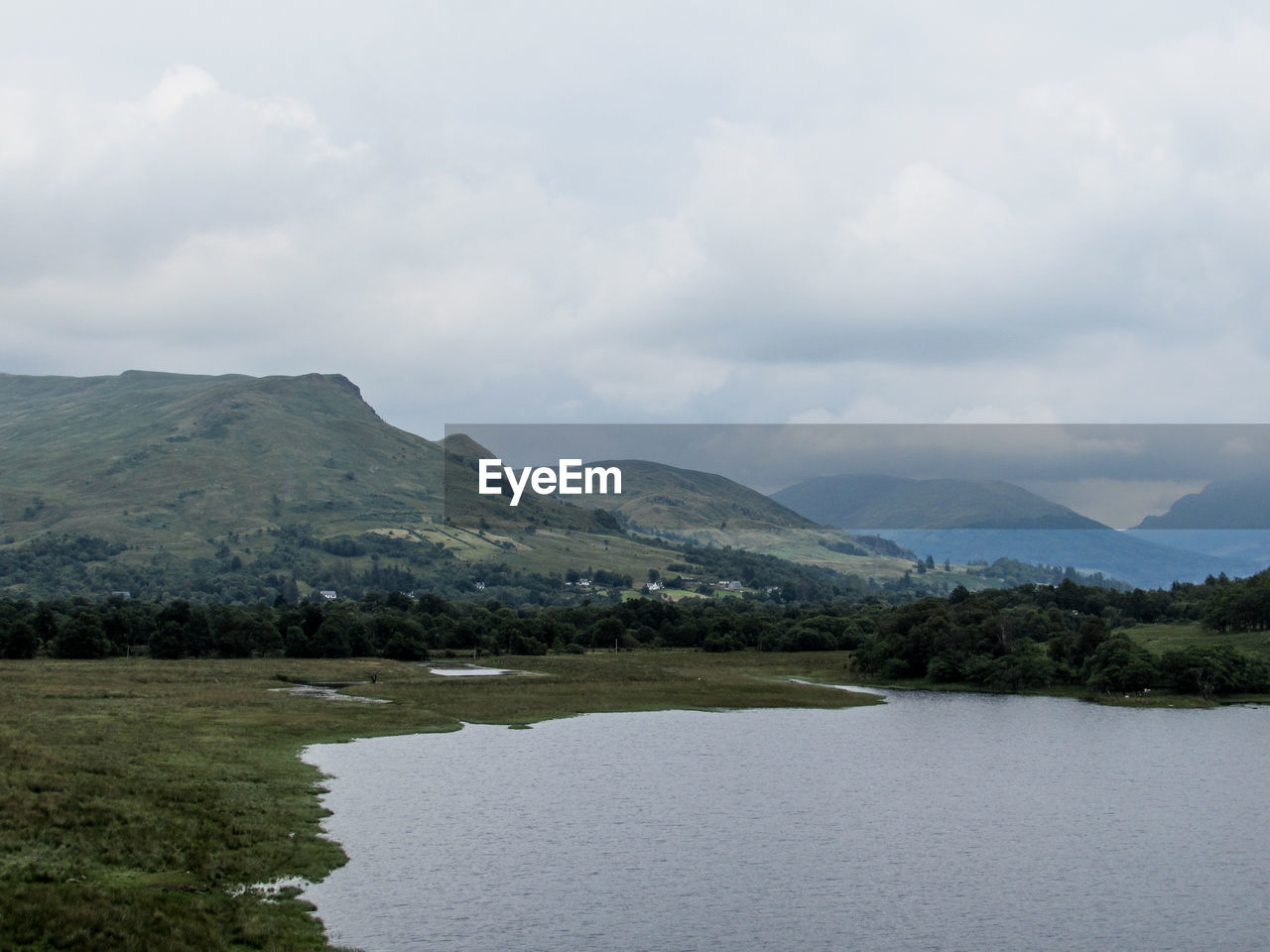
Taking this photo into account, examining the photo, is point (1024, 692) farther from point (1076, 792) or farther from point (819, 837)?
point (819, 837)

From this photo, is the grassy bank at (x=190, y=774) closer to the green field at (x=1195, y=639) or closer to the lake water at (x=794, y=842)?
the lake water at (x=794, y=842)

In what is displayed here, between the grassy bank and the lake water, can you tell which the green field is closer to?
the grassy bank

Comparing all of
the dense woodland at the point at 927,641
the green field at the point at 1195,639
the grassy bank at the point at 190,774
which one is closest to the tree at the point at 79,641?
the dense woodland at the point at 927,641

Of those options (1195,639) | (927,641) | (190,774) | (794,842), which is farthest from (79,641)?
(1195,639)

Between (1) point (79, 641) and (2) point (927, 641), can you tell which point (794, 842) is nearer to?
(2) point (927, 641)

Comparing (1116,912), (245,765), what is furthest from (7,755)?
(1116,912)

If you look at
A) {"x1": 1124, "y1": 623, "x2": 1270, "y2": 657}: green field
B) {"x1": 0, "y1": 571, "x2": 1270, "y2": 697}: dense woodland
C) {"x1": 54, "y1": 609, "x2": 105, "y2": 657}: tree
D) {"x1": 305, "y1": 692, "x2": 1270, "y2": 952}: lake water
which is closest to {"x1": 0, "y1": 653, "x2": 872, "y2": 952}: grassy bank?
{"x1": 305, "y1": 692, "x2": 1270, "y2": 952}: lake water
